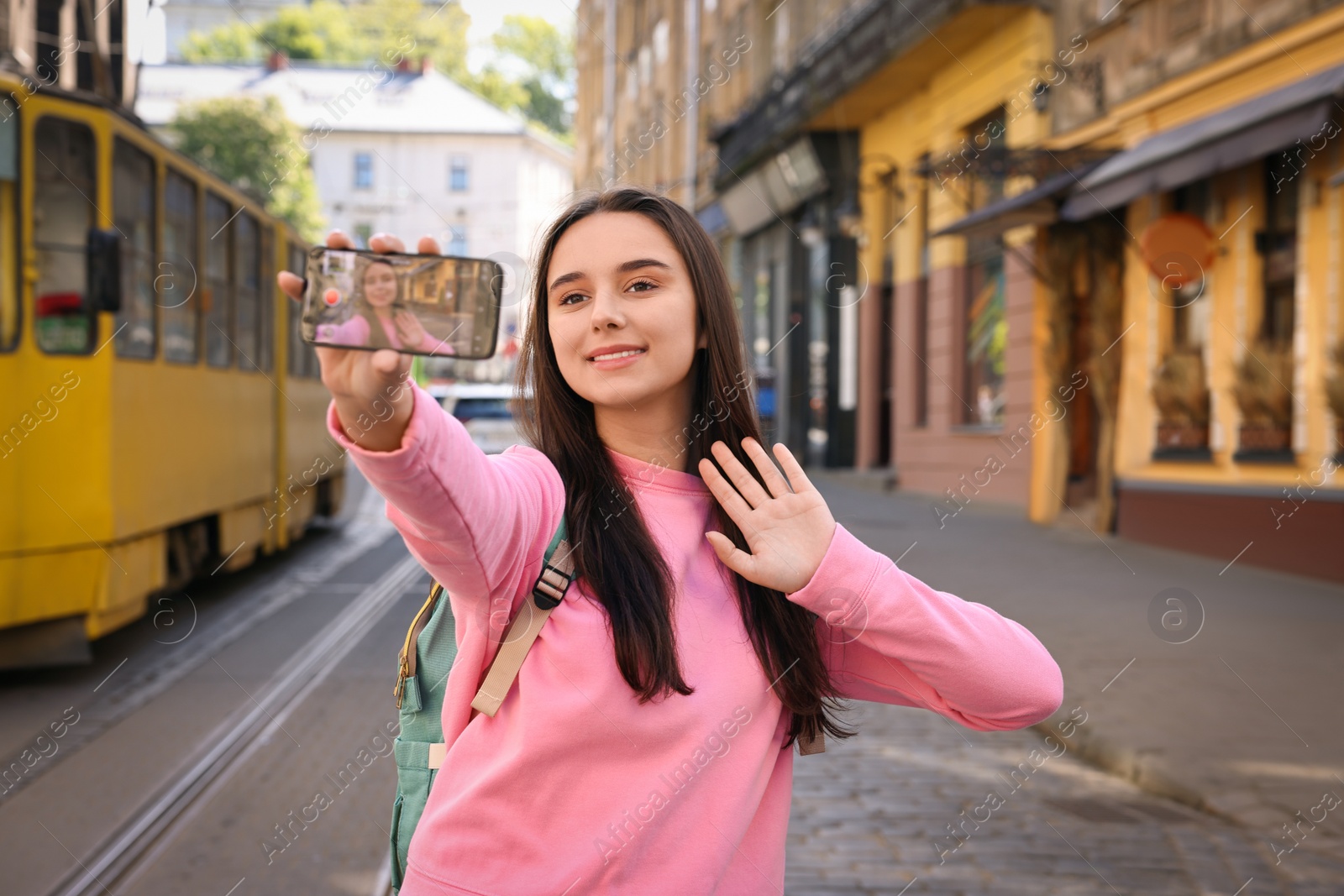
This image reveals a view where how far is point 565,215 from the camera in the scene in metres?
1.98

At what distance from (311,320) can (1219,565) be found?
1192 cm

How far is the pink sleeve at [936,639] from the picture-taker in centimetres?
176

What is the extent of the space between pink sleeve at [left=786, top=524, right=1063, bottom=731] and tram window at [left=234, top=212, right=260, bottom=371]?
10058 millimetres

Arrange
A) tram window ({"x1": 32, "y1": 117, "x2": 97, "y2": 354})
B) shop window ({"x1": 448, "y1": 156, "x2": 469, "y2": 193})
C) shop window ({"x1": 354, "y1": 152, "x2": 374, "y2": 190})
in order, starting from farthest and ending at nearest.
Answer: shop window ({"x1": 354, "y1": 152, "x2": 374, "y2": 190}), shop window ({"x1": 448, "y1": 156, "x2": 469, "y2": 193}), tram window ({"x1": 32, "y1": 117, "x2": 97, "y2": 354})

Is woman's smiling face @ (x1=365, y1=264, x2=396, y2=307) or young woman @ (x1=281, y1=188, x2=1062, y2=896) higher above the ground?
woman's smiling face @ (x1=365, y1=264, x2=396, y2=307)

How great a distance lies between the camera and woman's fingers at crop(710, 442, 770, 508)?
5.96ft

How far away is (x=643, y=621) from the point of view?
1.75 meters

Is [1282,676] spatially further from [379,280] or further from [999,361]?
[999,361]

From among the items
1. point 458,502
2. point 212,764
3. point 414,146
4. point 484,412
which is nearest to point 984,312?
point 484,412

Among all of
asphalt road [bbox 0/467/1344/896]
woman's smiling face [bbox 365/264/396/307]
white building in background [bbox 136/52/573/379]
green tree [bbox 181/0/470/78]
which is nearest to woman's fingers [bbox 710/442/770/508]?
woman's smiling face [bbox 365/264/396/307]

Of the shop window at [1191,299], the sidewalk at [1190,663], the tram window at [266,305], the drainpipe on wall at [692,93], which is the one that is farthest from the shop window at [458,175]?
the shop window at [1191,299]

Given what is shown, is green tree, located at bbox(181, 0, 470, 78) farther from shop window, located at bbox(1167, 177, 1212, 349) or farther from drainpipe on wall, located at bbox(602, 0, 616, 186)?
shop window, located at bbox(1167, 177, 1212, 349)

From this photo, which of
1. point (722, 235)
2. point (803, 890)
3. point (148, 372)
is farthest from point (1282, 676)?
point (722, 235)

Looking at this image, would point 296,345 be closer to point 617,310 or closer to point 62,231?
point 62,231
